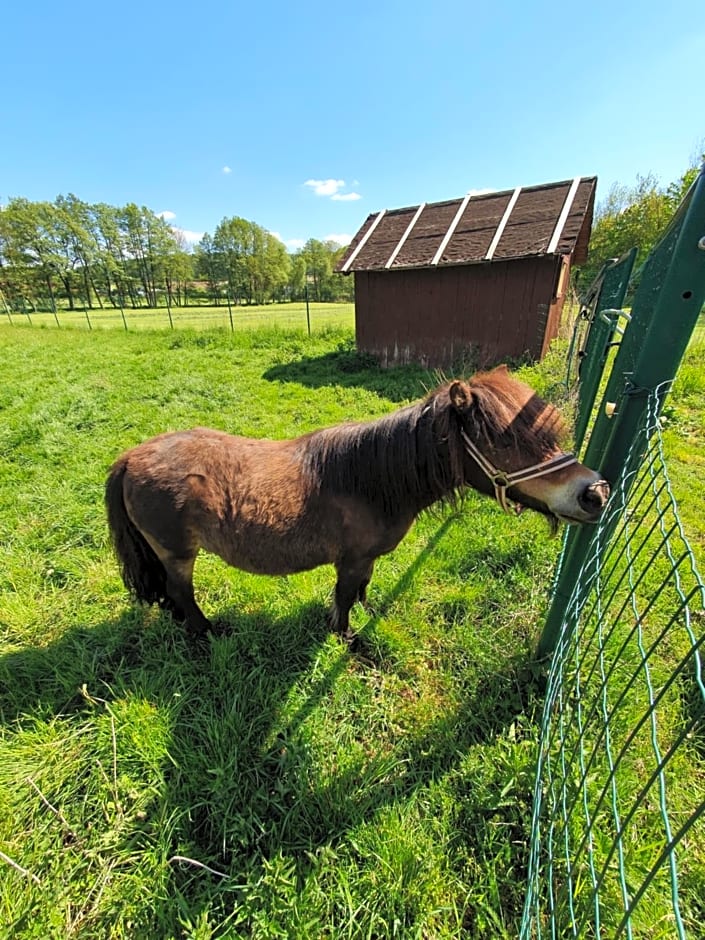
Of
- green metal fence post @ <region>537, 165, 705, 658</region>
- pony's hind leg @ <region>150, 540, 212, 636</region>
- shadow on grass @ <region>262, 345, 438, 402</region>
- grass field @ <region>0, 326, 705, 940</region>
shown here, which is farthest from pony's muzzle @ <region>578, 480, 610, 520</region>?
shadow on grass @ <region>262, 345, 438, 402</region>

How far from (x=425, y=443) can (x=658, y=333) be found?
1073mm

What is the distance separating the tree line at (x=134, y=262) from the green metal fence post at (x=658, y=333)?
1848 inches

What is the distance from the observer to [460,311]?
9.31 m

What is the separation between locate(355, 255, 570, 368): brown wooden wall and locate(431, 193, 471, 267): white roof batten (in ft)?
1.11

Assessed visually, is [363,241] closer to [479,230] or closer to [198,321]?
[479,230]

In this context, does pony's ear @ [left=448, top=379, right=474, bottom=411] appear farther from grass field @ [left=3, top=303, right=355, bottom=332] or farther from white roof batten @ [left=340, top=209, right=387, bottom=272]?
grass field @ [left=3, top=303, right=355, bottom=332]

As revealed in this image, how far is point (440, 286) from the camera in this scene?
9.34 meters

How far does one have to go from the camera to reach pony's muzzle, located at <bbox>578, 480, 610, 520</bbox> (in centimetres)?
164

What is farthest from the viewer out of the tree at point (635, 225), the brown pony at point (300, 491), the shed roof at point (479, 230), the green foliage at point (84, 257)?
the green foliage at point (84, 257)

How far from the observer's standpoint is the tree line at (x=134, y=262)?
39.9 meters

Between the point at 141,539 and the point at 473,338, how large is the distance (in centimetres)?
865

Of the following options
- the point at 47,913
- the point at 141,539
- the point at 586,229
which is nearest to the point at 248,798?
the point at 47,913

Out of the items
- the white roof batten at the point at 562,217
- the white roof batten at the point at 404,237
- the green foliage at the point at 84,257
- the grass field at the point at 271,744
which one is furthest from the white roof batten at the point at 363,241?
the green foliage at the point at 84,257

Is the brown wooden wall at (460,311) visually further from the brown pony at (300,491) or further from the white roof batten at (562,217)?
the brown pony at (300,491)
